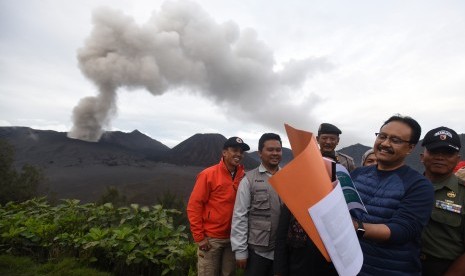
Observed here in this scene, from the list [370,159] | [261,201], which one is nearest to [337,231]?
[261,201]

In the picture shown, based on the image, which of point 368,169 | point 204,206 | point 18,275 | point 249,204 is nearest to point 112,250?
point 18,275

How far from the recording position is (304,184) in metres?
1.00

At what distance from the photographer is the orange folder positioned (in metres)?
0.98

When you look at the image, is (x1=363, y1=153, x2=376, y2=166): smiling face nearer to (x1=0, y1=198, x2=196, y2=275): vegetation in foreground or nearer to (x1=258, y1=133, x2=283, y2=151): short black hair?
(x1=258, y1=133, x2=283, y2=151): short black hair

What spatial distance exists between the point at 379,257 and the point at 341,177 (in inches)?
18.8

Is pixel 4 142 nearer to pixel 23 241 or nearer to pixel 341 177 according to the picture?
pixel 23 241

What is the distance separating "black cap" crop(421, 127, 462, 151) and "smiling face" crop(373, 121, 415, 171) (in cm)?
43

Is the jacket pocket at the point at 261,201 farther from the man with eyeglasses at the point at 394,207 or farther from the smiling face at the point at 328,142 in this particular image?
the smiling face at the point at 328,142

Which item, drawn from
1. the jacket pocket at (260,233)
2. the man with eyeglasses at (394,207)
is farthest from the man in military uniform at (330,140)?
the man with eyeglasses at (394,207)

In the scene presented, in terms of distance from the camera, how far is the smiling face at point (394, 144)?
1.60 meters

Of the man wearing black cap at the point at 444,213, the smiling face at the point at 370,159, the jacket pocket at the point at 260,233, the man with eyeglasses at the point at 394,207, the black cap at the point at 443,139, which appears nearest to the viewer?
the man with eyeglasses at the point at 394,207

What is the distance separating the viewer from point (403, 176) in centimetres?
161

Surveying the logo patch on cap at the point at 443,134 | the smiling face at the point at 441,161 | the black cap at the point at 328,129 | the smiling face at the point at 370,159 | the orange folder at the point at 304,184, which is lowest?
the orange folder at the point at 304,184

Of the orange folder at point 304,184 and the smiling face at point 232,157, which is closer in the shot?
the orange folder at point 304,184
